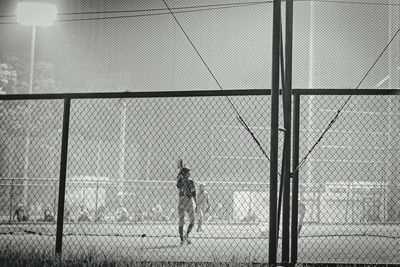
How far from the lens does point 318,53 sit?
21688 mm

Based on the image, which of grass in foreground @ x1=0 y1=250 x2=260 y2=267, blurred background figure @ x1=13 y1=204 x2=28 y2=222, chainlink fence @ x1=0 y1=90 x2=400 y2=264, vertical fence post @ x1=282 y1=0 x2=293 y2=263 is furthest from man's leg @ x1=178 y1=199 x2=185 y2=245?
blurred background figure @ x1=13 y1=204 x2=28 y2=222

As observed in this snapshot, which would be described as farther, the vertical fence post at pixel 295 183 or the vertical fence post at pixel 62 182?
the vertical fence post at pixel 62 182

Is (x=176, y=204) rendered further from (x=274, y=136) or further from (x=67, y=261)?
(x=274, y=136)

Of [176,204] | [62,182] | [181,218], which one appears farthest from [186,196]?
[176,204]

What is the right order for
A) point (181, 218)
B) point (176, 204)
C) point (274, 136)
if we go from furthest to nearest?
point (176, 204)
point (181, 218)
point (274, 136)

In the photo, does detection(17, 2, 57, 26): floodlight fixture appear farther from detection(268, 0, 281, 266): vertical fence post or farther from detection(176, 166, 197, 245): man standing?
detection(268, 0, 281, 266): vertical fence post

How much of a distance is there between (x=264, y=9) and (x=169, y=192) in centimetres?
751

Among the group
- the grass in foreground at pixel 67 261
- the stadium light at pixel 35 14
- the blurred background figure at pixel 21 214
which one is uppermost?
the stadium light at pixel 35 14

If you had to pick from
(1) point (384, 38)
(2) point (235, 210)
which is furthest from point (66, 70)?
(1) point (384, 38)

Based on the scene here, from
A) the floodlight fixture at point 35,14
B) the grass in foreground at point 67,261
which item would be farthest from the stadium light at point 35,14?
the grass in foreground at point 67,261

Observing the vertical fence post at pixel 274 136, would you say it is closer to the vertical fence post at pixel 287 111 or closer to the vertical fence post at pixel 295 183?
the vertical fence post at pixel 287 111

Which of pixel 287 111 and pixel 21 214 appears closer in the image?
pixel 287 111

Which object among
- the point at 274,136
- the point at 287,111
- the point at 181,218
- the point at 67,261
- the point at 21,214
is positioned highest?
the point at 287,111

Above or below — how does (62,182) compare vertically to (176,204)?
above
